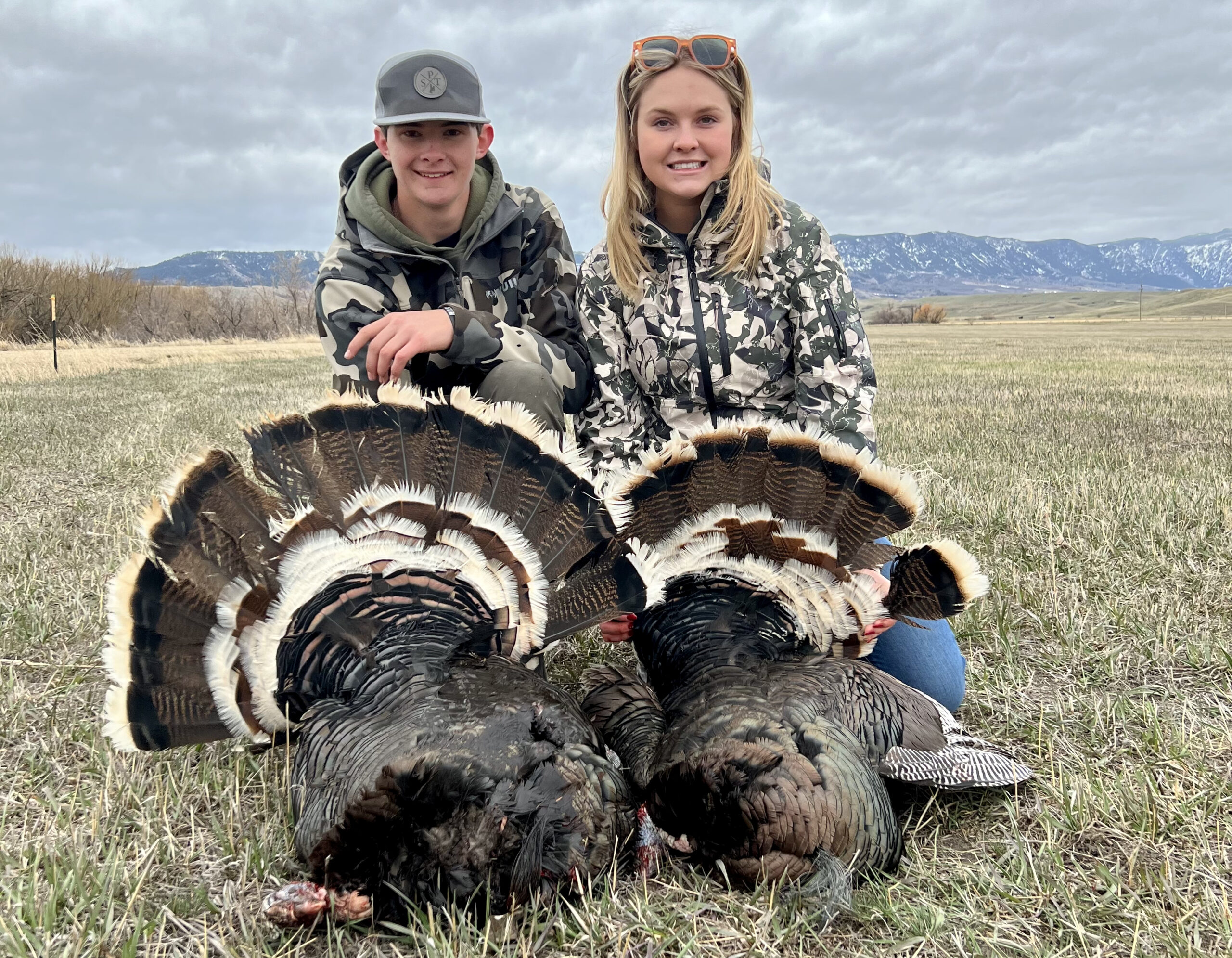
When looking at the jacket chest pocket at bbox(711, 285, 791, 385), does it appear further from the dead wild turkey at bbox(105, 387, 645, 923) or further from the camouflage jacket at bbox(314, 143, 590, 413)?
the dead wild turkey at bbox(105, 387, 645, 923)

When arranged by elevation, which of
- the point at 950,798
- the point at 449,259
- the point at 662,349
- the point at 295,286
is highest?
the point at 295,286

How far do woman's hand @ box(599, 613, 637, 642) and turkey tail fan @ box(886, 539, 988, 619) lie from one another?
0.85m

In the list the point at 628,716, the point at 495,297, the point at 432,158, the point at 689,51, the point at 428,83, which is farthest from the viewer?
the point at 495,297

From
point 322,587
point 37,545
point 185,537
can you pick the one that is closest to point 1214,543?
point 322,587

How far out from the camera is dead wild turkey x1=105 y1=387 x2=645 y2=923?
171 centimetres

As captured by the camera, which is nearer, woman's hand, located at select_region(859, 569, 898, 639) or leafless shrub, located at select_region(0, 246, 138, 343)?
woman's hand, located at select_region(859, 569, 898, 639)

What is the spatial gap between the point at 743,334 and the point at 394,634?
1.87m

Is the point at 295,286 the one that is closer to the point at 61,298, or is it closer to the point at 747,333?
the point at 61,298

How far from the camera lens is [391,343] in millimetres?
2910

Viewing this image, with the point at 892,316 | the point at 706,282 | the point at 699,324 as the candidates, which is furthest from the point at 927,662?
the point at 892,316

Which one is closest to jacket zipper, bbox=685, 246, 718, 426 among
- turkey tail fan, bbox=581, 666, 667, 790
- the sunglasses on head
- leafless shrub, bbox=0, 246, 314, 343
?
the sunglasses on head

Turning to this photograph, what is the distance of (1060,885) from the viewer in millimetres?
1923

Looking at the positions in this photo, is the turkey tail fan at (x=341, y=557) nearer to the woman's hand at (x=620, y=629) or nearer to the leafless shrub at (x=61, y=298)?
the woman's hand at (x=620, y=629)

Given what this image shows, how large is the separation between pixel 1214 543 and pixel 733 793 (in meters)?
3.77
